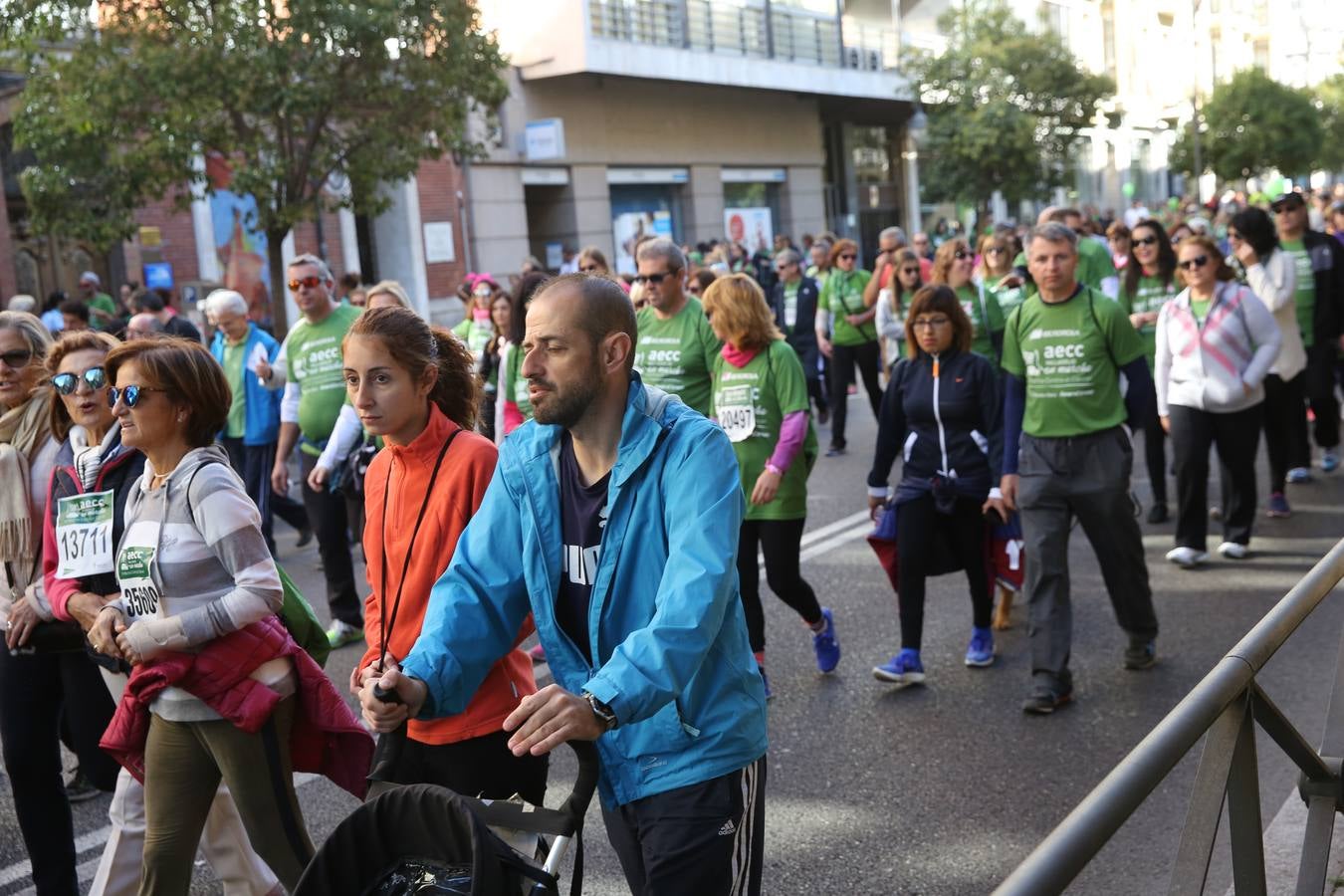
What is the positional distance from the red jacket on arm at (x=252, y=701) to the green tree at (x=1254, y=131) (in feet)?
154

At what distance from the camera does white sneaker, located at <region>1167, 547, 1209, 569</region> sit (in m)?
8.00

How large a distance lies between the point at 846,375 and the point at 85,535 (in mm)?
9747

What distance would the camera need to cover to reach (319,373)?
7.72m

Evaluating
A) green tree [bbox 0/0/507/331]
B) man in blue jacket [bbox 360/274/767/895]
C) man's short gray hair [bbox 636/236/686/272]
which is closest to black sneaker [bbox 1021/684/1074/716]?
man's short gray hair [bbox 636/236/686/272]

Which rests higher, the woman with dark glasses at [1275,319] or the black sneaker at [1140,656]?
the woman with dark glasses at [1275,319]

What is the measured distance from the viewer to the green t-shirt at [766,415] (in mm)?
6129

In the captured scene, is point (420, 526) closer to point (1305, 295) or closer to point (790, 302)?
point (1305, 295)

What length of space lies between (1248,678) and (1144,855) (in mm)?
1664

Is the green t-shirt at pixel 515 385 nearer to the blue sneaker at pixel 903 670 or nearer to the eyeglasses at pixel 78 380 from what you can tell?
the blue sneaker at pixel 903 670

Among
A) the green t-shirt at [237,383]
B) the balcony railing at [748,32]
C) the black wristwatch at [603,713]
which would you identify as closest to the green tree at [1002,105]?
the balcony railing at [748,32]

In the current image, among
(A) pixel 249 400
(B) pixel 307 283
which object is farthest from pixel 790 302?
(B) pixel 307 283

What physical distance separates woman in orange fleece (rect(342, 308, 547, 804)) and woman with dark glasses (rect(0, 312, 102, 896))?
1090 mm

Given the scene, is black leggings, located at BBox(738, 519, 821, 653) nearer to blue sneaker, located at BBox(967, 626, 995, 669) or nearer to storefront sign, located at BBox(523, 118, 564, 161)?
blue sneaker, located at BBox(967, 626, 995, 669)

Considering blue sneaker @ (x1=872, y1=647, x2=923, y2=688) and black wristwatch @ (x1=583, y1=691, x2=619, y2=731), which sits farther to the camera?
blue sneaker @ (x1=872, y1=647, x2=923, y2=688)
